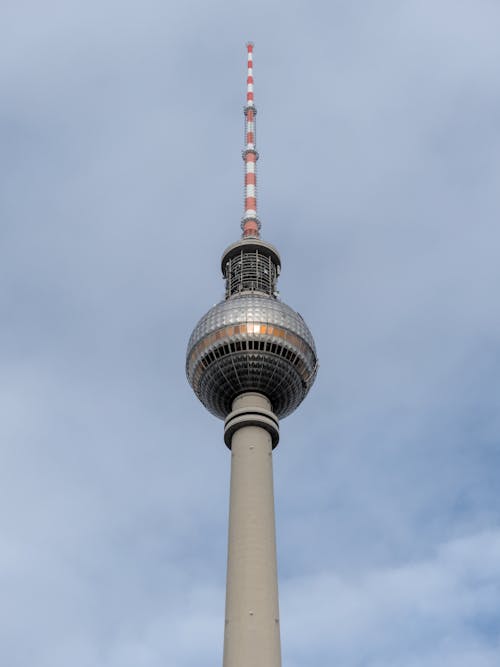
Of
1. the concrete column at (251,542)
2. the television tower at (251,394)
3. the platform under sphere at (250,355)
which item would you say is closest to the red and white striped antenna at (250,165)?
the television tower at (251,394)

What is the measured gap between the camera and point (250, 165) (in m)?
107

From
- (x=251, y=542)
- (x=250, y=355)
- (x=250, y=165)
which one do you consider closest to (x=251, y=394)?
(x=250, y=355)

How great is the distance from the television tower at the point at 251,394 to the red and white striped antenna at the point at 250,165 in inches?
70.4

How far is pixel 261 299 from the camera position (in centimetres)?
8712

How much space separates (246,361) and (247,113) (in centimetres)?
4432

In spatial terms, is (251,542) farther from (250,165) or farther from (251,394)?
(250,165)

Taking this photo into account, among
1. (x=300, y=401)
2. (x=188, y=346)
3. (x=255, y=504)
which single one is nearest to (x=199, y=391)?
(x=188, y=346)

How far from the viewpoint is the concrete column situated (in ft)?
214

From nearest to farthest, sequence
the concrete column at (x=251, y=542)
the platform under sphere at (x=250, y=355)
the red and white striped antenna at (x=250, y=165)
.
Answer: the concrete column at (x=251, y=542) → the platform under sphere at (x=250, y=355) → the red and white striped antenna at (x=250, y=165)

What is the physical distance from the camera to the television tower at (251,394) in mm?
66688

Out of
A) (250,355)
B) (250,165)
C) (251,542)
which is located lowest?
(251,542)

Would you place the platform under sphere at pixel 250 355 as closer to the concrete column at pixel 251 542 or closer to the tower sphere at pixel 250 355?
the tower sphere at pixel 250 355

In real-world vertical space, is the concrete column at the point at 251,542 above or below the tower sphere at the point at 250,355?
below

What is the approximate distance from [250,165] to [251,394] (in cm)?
3720
